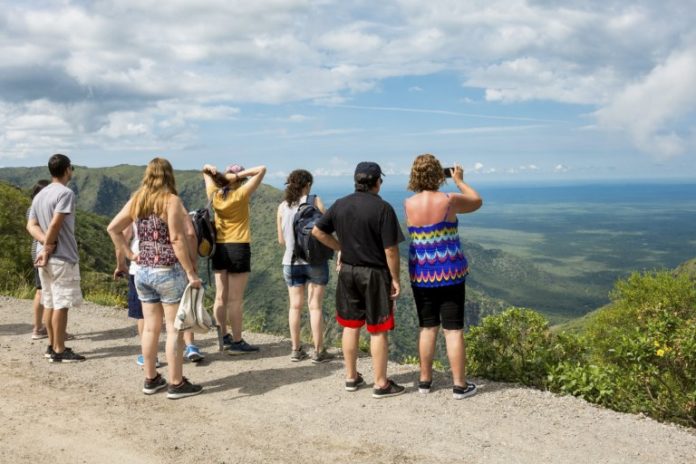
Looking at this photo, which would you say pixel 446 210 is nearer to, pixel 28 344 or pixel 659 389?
pixel 659 389

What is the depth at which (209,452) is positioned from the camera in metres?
5.07

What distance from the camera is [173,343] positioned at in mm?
6152

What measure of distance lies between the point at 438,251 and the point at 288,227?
215 centimetres

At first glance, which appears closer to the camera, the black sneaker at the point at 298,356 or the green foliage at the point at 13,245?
the black sneaker at the point at 298,356

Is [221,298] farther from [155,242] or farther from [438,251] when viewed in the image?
[438,251]

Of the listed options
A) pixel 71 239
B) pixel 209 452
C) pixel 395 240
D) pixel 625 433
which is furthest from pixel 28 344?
pixel 625 433

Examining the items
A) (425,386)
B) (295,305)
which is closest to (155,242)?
(295,305)

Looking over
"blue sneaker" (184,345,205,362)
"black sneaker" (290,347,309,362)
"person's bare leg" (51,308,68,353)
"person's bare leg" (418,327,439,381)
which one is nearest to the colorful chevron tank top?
"person's bare leg" (418,327,439,381)

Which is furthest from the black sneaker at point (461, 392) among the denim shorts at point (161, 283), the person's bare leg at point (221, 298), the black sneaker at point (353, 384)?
the person's bare leg at point (221, 298)

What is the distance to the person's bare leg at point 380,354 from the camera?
243 inches

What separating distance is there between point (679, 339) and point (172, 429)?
16.7 feet

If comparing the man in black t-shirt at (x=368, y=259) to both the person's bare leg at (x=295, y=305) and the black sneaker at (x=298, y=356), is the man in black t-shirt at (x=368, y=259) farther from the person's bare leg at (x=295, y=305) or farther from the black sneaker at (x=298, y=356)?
the black sneaker at (x=298, y=356)

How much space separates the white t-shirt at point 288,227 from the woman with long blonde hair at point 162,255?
131 centimetres

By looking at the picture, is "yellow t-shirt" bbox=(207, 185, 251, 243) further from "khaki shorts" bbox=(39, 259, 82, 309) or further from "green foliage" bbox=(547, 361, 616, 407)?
"green foliage" bbox=(547, 361, 616, 407)
